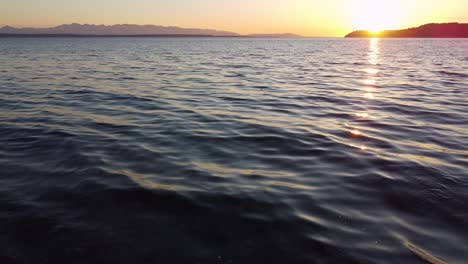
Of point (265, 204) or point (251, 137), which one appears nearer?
point (265, 204)

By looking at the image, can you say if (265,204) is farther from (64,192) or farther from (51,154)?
(51,154)

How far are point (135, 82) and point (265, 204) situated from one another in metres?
18.1

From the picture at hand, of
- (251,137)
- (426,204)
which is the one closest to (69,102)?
(251,137)

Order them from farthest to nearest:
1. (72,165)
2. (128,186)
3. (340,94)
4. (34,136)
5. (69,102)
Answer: (340,94)
(69,102)
(34,136)
(72,165)
(128,186)

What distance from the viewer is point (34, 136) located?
10031 mm

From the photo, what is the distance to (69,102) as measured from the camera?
15.5 m

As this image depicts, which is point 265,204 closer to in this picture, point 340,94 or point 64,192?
point 64,192

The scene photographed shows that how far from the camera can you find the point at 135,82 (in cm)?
2206

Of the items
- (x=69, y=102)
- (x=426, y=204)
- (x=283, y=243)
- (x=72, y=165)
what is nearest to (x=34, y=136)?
(x=72, y=165)

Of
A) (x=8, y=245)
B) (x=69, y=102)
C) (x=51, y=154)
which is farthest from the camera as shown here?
(x=69, y=102)

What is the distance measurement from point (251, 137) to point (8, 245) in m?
6.68

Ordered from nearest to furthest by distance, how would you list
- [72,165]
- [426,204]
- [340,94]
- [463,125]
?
[426,204] < [72,165] < [463,125] < [340,94]

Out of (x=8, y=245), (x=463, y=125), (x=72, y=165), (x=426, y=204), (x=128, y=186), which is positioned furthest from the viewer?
(x=463, y=125)

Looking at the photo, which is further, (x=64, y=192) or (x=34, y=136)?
(x=34, y=136)
